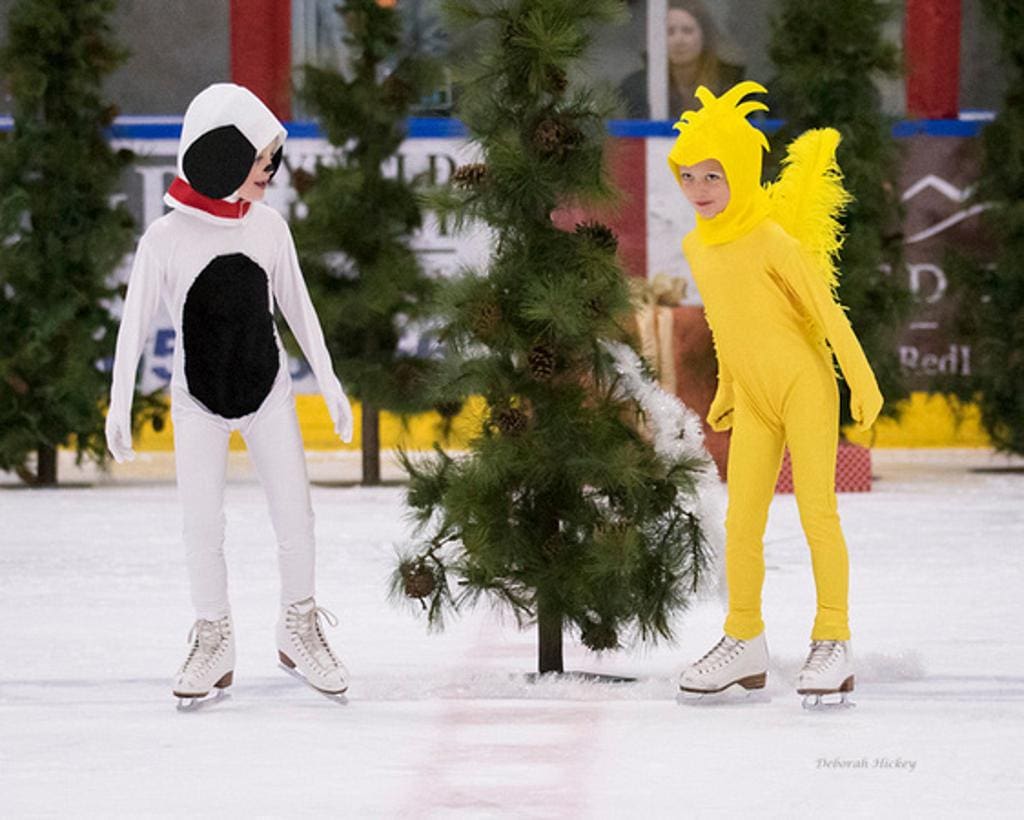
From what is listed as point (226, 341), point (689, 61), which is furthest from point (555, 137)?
point (689, 61)

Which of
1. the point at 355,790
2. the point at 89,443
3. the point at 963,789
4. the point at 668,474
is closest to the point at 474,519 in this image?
the point at 668,474

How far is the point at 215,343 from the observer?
190 inches

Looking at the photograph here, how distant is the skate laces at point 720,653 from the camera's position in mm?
4879

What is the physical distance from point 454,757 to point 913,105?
35.5ft

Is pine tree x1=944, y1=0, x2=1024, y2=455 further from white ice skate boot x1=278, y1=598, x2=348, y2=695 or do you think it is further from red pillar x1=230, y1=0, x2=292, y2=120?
white ice skate boot x1=278, y1=598, x2=348, y2=695

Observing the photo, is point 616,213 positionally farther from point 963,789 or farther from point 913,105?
point 913,105

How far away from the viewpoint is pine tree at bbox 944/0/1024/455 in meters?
12.3

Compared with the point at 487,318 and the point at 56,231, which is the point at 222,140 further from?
the point at 56,231

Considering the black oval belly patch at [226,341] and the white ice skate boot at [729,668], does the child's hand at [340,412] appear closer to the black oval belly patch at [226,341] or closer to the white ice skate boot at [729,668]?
the black oval belly patch at [226,341]

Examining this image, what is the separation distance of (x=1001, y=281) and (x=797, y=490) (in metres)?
8.09

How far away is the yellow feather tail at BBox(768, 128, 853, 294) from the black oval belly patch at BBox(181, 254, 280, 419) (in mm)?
1272

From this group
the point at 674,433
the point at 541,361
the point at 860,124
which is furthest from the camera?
the point at 860,124

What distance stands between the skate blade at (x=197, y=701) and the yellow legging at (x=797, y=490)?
122 centimetres

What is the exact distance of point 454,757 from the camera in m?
4.20
